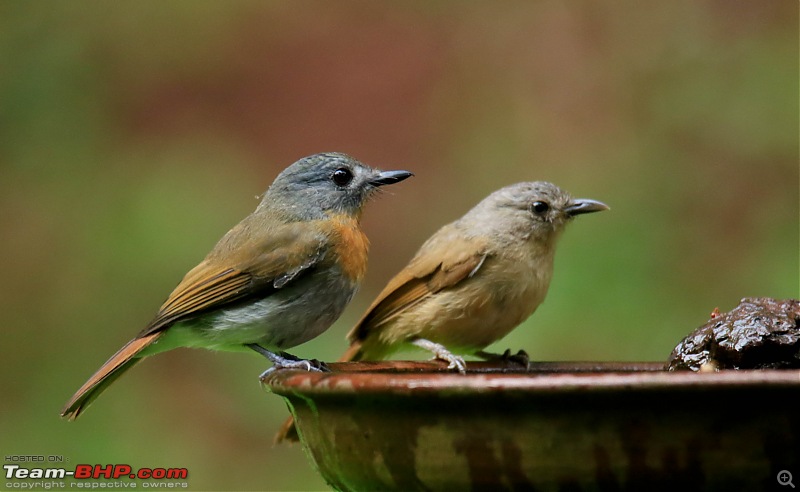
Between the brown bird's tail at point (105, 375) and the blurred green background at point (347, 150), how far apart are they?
4.25 ft

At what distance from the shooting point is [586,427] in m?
1.79

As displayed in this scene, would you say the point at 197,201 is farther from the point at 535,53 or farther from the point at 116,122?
the point at 535,53

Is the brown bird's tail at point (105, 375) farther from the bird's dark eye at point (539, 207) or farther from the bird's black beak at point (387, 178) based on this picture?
the bird's dark eye at point (539, 207)

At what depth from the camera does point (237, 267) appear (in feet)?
11.5

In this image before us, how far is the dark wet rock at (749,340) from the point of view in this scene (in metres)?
2.36

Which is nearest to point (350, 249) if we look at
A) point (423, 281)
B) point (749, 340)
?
point (423, 281)

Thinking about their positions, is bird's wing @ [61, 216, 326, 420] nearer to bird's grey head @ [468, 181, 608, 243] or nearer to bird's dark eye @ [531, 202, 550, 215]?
bird's grey head @ [468, 181, 608, 243]

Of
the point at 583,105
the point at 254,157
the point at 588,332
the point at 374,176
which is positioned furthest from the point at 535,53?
the point at 374,176

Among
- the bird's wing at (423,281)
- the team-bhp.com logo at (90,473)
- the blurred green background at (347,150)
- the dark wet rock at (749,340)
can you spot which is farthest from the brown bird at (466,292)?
the dark wet rock at (749,340)

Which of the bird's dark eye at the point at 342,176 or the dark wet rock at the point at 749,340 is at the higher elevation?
the bird's dark eye at the point at 342,176

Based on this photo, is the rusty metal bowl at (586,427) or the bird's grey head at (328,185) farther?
the bird's grey head at (328,185)

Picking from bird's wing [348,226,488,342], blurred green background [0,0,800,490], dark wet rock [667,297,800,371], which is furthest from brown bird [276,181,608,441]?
dark wet rock [667,297,800,371]

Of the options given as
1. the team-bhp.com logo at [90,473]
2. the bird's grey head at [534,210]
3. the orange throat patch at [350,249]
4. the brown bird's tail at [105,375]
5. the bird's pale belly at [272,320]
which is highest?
the bird's grey head at [534,210]

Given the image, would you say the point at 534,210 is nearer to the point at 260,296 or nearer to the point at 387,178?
the point at 387,178
